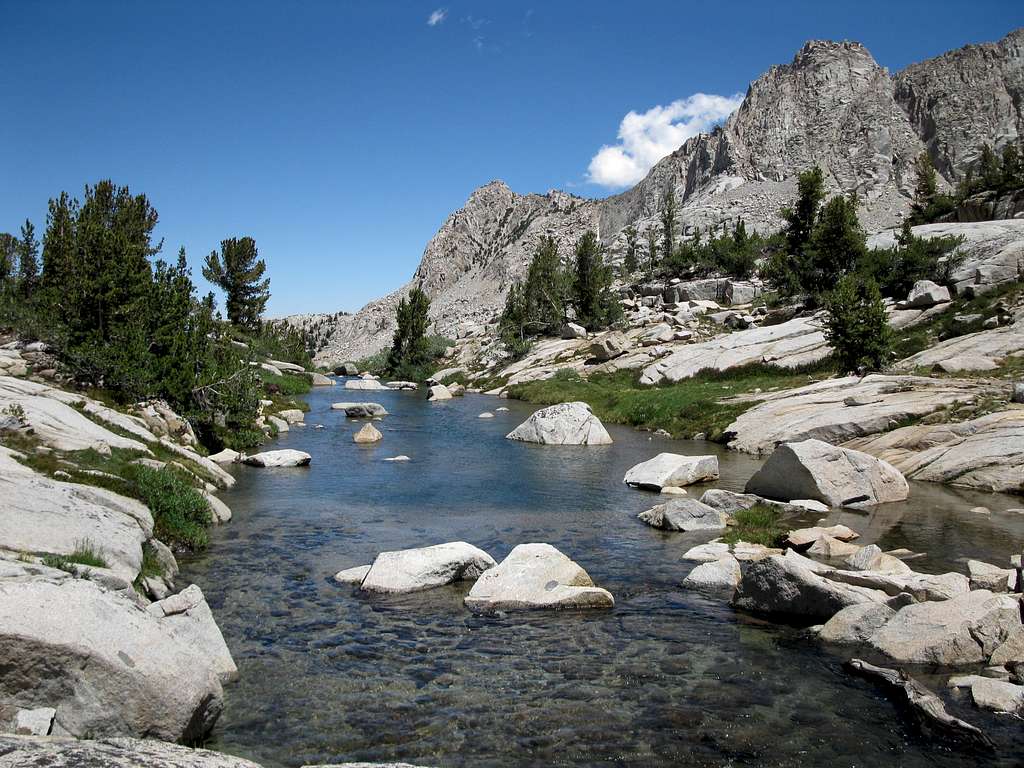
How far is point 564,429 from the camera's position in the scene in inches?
1561

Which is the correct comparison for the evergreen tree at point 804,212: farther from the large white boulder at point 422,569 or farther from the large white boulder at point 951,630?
the large white boulder at point 951,630

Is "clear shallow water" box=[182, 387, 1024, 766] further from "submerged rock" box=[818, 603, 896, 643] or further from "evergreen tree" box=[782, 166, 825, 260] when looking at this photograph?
"evergreen tree" box=[782, 166, 825, 260]

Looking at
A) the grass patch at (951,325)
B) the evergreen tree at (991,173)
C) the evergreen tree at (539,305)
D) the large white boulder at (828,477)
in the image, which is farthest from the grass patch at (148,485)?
the evergreen tree at (991,173)

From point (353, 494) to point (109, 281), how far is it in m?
17.2

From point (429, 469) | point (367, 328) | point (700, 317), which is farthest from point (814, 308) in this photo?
point (367, 328)

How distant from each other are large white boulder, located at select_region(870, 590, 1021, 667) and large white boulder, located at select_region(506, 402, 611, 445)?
27.6m

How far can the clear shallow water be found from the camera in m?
8.97

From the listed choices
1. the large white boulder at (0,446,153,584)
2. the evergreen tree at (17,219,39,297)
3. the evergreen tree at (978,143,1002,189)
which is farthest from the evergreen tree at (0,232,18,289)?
the evergreen tree at (978,143,1002,189)

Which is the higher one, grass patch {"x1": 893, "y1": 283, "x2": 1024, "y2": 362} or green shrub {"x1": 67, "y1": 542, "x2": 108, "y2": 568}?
grass patch {"x1": 893, "y1": 283, "x2": 1024, "y2": 362}

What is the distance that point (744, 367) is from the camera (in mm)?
52188

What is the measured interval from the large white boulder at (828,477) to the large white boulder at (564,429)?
52.1 feet

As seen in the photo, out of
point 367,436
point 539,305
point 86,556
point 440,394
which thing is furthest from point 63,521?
point 539,305

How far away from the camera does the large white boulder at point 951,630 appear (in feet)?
35.7

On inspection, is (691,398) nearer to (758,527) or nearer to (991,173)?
(758,527)
